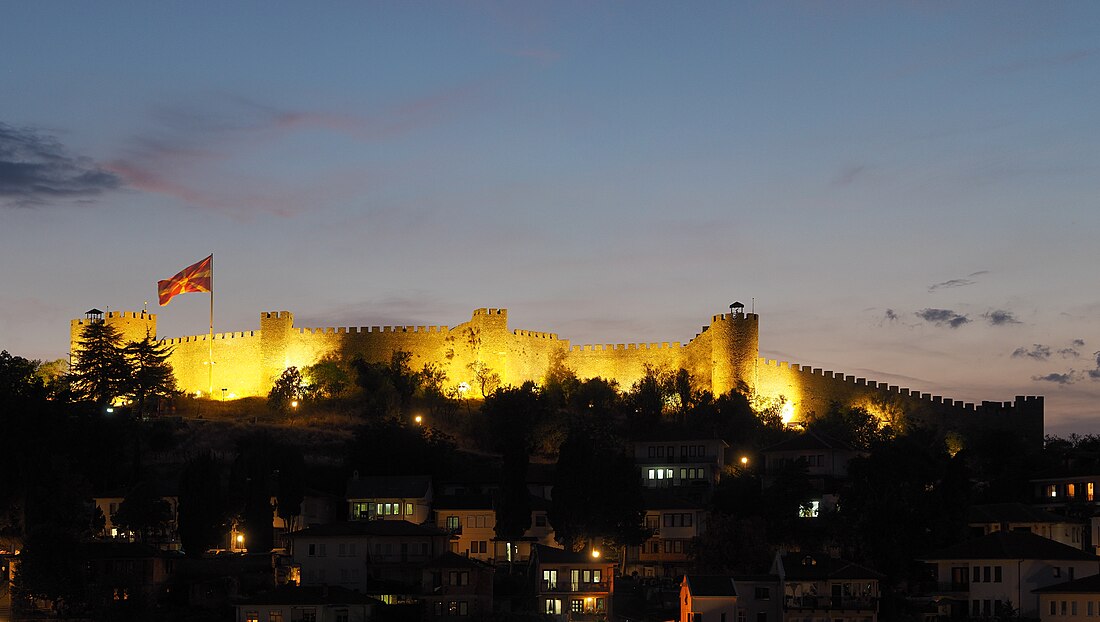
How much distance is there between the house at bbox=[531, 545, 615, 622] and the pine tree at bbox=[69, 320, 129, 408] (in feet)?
127

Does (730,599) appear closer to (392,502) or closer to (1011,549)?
(1011,549)

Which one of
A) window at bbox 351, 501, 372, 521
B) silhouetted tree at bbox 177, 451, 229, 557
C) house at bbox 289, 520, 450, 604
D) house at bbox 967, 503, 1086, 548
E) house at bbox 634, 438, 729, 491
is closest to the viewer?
house at bbox 289, 520, 450, 604

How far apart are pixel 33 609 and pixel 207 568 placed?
6.59 meters

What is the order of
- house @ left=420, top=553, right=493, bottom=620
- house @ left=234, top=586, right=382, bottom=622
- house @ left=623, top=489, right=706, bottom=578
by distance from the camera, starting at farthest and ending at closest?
house @ left=623, top=489, right=706, bottom=578
house @ left=420, top=553, right=493, bottom=620
house @ left=234, top=586, right=382, bottom=622

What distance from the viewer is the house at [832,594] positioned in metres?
64.6

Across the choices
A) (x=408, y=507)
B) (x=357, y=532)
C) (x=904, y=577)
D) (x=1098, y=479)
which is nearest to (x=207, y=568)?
(x=357, y=532)

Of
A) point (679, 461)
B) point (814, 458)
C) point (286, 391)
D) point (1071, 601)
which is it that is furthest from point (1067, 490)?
point (286, 391)

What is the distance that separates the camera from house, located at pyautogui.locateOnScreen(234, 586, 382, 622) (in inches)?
2594

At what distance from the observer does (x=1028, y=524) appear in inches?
2835

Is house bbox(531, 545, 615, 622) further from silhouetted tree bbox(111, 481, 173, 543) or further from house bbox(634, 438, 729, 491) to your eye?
house bbox(634, 438, 729, 491)

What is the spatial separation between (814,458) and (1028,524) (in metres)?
14.8

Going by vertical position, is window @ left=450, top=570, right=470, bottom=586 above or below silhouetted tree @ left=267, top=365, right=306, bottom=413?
below

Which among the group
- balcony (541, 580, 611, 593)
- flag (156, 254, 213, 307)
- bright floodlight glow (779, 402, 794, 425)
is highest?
flag (156, 254, 213, 307)

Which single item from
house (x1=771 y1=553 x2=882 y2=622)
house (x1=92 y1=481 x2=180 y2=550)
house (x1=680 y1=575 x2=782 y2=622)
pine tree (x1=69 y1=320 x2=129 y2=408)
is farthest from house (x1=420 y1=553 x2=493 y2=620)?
pine tree (x1=69 y1=320 x2=129 y2=408)
